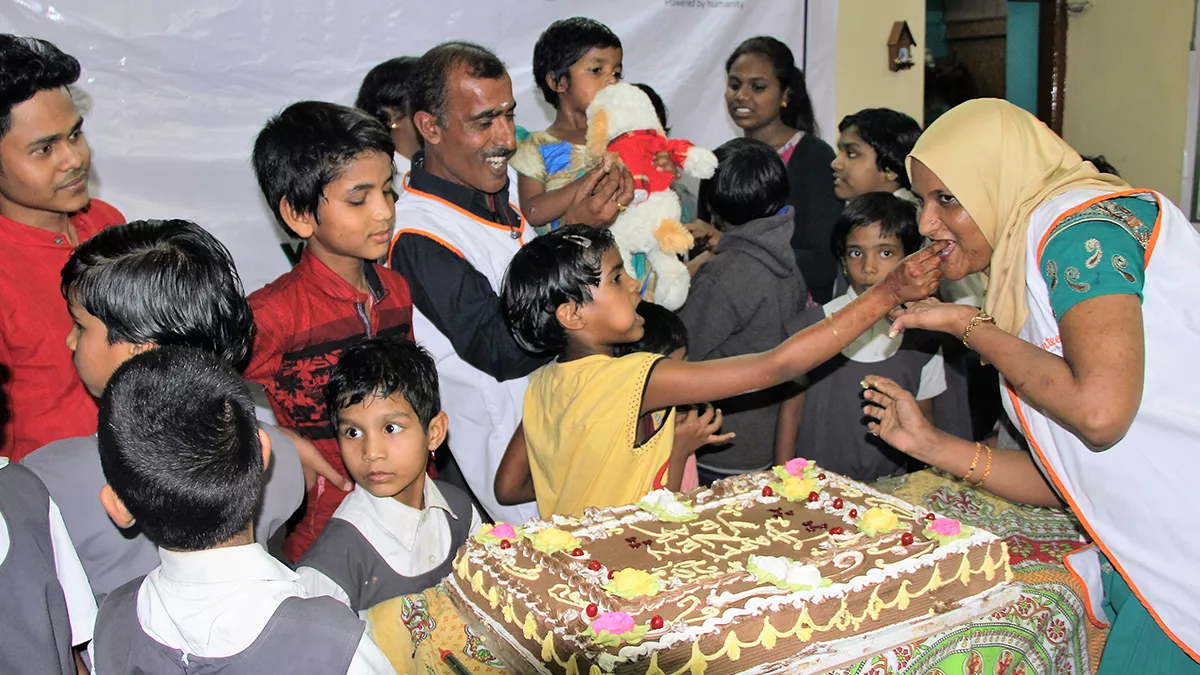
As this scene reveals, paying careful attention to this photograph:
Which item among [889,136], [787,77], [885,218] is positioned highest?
[787,77]

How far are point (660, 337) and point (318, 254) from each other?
1.03 meters

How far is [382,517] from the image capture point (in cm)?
221

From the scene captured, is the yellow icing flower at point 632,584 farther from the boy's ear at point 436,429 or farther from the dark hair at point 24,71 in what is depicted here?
the dark hair at point 24,71

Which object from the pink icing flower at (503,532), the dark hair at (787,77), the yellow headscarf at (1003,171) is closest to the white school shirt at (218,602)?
the pink icing flower at (503,532)

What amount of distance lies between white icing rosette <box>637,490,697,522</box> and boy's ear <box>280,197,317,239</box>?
113 cm

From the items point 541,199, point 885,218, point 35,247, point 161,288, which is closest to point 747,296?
point 885,218

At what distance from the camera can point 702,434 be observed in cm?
260

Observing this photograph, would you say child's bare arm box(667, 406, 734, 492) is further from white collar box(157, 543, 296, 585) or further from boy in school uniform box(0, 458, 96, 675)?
boy in school uniform box(0, 458, 96, 675)

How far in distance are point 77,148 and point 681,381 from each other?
1.64 m

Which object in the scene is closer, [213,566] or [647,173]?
[213,566]

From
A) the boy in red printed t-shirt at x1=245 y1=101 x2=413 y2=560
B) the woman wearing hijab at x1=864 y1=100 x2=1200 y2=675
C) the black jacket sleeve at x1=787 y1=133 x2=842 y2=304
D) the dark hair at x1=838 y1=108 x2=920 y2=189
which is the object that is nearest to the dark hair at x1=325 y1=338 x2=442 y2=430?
the boy in red printed t-shirt at x1=245 y1=101 x2=413 y2=560

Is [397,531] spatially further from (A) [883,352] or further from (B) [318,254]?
(A) [883,352]

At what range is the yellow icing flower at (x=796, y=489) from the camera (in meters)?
2.29

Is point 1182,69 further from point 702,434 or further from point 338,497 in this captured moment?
point 338,497
